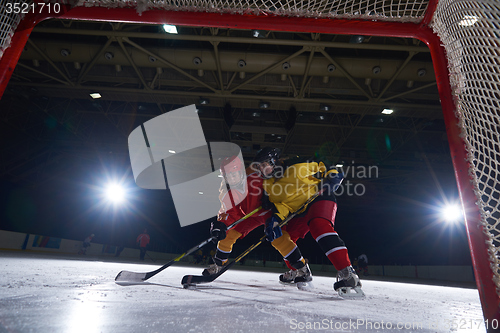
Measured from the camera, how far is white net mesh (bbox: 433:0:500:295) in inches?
47.4

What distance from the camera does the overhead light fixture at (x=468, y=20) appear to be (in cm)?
132

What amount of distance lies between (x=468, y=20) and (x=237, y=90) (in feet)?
20.6

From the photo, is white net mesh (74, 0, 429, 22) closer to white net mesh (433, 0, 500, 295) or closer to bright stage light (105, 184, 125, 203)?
white net mesh (433, 0, 500, 295)

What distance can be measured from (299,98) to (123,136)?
21.4 ft

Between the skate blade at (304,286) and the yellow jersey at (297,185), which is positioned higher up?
the yellow jersey at (297,185)

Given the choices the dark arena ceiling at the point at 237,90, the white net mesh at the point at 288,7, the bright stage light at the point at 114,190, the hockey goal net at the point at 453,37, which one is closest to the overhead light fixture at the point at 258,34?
the dark arena ceiling at the point at 237,90

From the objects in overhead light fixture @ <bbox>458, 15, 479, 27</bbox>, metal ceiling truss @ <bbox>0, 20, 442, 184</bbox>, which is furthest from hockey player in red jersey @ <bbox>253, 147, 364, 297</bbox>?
metal ceiling truss @ <bbox>0, 20, 442, 184</bbox>

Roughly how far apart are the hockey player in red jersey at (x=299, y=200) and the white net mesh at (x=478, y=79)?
1.02 meters

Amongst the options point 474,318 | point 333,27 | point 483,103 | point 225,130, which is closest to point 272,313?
point 474,318

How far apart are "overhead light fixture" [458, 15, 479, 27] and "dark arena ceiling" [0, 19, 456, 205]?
413 centimetres

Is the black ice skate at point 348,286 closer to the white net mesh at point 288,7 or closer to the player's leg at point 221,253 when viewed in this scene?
the player's leg at point 221,253

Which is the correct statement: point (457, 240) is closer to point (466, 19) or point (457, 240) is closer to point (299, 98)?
point (299, 98)

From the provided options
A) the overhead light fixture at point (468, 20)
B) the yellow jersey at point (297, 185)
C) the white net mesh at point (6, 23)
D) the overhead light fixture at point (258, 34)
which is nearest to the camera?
the overhead light fixture at point (468, 20)

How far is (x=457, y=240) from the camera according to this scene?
1334 cm
